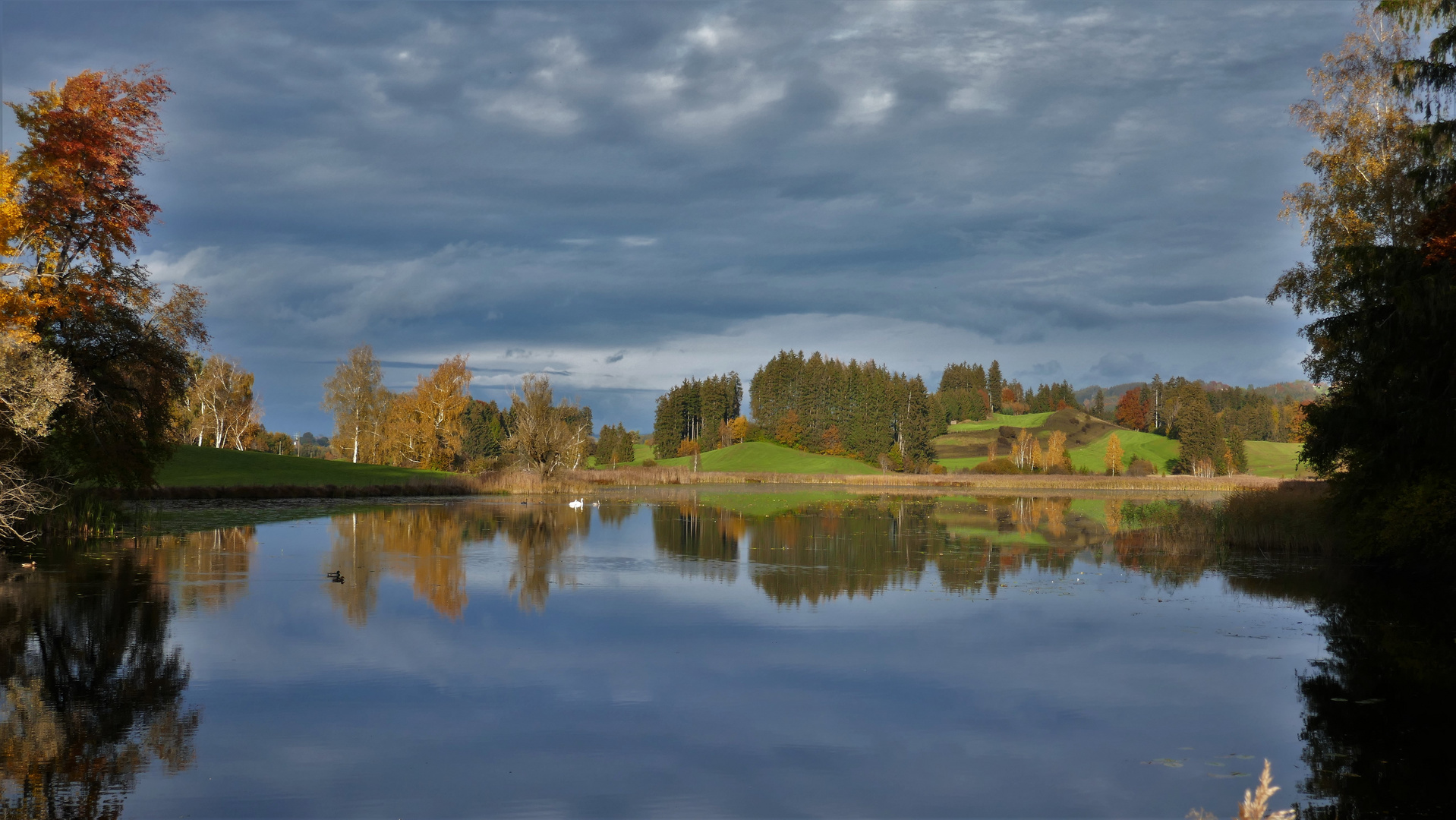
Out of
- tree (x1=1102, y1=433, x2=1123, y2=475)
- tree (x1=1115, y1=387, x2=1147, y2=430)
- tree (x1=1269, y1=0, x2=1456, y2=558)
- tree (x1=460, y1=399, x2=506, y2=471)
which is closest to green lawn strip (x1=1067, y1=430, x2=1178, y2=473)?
tree (x1=1102, y1=433, x2=1123, y2=475)

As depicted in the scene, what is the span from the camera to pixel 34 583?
1794 cm

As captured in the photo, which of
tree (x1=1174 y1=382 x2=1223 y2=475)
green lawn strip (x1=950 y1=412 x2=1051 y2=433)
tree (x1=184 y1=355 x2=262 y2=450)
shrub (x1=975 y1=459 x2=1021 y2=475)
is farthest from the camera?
green lawn strip (x1=950 y1=412 x2=1051 y2=433)

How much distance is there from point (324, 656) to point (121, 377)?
17575mm

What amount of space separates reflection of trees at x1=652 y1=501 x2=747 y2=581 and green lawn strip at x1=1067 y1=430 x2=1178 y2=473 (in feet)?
319

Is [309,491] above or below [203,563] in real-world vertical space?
above

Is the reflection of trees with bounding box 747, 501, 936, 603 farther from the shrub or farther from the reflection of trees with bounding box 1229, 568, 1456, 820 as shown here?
the shrub

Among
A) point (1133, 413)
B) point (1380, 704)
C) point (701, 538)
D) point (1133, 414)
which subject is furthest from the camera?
point (1133, 413)

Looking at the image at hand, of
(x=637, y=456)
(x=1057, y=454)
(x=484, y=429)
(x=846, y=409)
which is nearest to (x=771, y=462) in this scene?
(x=846, y=409)

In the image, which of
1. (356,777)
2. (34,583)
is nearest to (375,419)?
(34,583)

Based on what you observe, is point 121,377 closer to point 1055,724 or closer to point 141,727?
point 141,727

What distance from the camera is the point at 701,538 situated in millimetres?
30406

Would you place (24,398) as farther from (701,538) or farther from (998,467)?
(998,467)

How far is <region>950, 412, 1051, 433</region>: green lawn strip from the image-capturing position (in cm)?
16362

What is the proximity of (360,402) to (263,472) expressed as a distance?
3500cm
